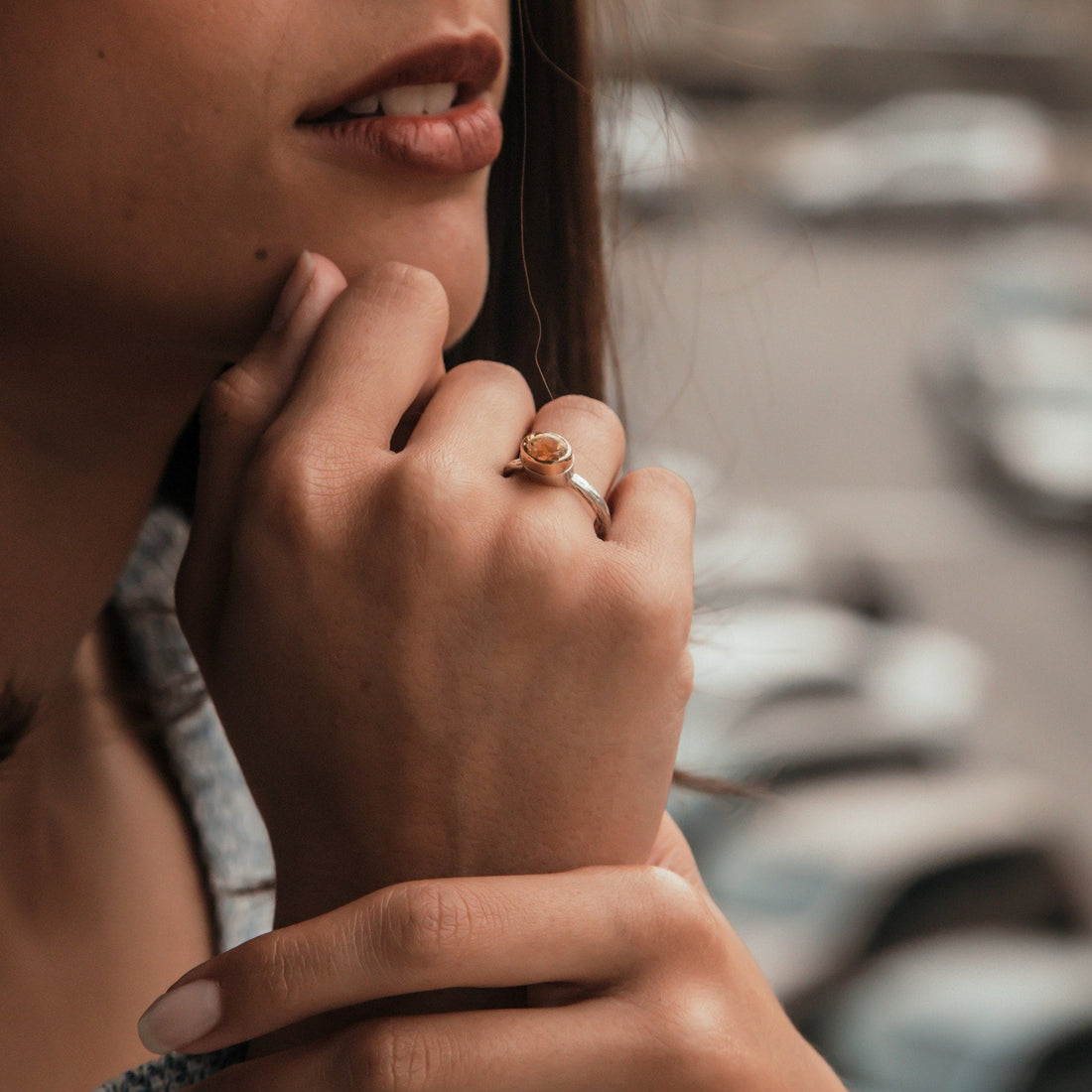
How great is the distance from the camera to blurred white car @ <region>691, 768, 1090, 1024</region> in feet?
5.56

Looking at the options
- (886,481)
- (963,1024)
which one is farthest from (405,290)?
(886,481)

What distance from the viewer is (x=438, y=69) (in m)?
0.61

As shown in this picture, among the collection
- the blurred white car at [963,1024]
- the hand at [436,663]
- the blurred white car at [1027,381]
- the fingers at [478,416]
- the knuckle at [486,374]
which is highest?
the knuckle at [486,374]

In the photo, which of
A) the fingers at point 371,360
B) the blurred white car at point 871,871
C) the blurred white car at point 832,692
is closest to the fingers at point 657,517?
the fingers at point 371,360

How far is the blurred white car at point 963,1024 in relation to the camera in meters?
1.50

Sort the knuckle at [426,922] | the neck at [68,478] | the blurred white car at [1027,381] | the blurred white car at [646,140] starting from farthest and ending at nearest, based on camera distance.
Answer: the blurred white car at [1027,381]
the blurred white car at [646,140]
the neck at [68,478]
the knuckle at [426,922]

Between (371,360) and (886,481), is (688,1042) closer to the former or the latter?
(371,360)

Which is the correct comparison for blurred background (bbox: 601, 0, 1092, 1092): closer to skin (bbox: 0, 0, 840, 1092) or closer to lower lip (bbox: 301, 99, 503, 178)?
lower lip (bbox: 301, 99, 503, 178)

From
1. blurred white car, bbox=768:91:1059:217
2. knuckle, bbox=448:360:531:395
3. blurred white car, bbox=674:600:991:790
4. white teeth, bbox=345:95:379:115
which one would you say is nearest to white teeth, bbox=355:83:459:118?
white teeth, bbox=345:95:379:115

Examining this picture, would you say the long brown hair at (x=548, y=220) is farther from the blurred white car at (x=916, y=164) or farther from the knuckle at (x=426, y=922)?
the blurred white car at (x=916, y=164)

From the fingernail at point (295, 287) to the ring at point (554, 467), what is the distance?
0.47ft

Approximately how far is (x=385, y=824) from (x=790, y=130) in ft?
19.4

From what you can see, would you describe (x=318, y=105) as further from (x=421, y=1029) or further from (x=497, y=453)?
(x=421, y=1029)

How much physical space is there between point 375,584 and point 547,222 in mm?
415
